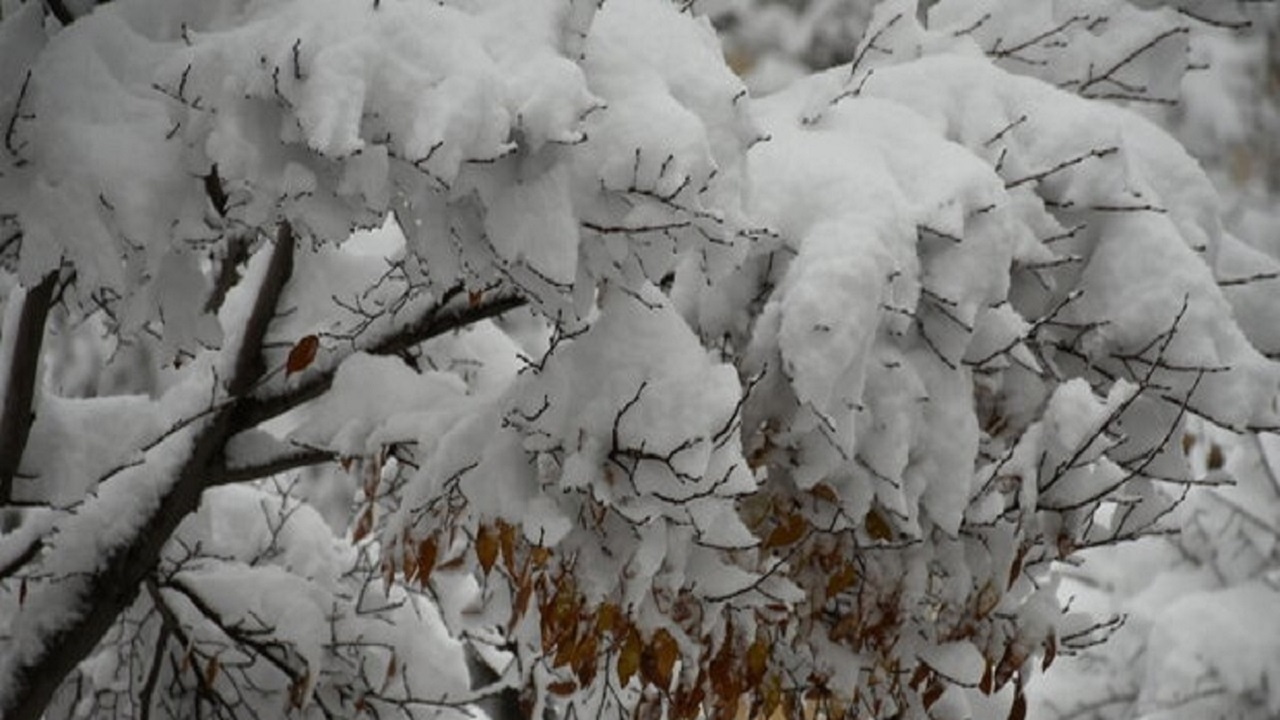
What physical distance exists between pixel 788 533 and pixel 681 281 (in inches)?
27.0

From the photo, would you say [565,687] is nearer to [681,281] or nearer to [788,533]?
[788,533]

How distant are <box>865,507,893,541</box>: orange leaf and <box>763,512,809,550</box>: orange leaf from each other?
0.57ft

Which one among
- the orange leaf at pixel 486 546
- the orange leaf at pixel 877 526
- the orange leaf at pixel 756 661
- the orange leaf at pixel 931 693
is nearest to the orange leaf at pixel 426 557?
the orange leaf at pixel 486 546

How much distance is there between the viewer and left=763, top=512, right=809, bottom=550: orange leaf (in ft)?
11.3

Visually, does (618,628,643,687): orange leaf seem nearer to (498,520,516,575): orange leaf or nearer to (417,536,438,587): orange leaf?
(498,520,516,575): orange leaf

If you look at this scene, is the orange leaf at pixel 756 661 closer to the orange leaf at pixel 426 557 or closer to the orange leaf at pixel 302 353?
the orange leaf at pixel 426 557

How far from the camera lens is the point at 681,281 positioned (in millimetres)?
3746

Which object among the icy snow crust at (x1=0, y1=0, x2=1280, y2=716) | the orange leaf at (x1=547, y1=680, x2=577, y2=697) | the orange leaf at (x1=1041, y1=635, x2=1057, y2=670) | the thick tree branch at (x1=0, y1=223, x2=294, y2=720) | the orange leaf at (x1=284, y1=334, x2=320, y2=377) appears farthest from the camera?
the thick tree branch at (x1=0, y1=223, x2=294, y2=720)

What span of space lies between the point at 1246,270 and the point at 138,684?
3862 mm

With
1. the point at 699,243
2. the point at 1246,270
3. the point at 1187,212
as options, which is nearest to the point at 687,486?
the point at 699,243

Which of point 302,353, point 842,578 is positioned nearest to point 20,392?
point 302,353

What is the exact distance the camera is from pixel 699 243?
313 cm

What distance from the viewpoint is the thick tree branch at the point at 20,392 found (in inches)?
156

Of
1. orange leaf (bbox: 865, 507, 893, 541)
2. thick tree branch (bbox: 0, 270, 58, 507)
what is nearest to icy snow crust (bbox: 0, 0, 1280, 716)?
orange leaf (bbox: 865, 507, 893, 541)
